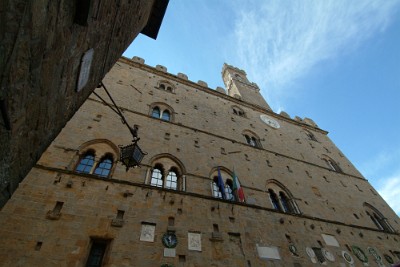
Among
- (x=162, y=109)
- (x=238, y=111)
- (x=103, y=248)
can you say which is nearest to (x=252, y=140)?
(x=238, y=111)

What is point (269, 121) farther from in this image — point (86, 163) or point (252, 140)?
point (86, 163)

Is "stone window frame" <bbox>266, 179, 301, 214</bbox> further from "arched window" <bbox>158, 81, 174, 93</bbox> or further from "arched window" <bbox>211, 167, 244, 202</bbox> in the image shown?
"arched window" <bbox>158, 81, 174, 93</bbox>

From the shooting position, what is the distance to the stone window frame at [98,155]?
5.73 metres

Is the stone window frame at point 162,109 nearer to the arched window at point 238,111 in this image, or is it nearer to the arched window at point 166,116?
the arched window at point 166,116

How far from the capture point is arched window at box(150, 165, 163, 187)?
20.4 ft

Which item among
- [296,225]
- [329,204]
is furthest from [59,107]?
[329,204]

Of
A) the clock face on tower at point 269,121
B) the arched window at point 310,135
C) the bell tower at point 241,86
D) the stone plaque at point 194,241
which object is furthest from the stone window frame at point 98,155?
the arched window at point 310,135

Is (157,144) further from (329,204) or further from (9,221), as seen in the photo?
(329,204)

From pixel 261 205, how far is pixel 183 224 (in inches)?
110

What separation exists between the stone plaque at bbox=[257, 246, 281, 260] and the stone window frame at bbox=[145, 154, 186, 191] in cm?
240

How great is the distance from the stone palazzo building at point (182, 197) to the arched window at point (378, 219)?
1.9 inches

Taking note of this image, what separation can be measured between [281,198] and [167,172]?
4.24m

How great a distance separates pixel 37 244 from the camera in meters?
3.96

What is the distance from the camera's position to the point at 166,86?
435 inches
